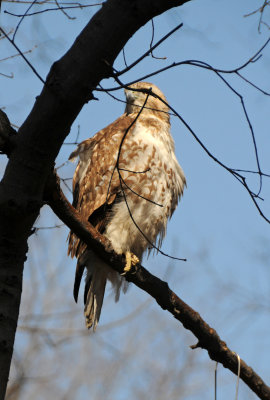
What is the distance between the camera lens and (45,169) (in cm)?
250

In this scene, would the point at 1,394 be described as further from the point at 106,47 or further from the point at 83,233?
the point at 106,47

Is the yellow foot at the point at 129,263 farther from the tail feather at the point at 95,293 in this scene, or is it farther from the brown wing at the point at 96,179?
the tail feather at the point at 95,293

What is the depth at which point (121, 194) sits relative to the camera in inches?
176

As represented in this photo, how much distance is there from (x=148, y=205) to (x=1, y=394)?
2.28 meters

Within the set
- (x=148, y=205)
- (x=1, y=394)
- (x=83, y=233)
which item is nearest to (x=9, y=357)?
(x=1, y=394)

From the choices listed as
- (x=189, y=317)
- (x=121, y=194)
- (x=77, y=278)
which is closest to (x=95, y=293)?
(x=77, y=278)

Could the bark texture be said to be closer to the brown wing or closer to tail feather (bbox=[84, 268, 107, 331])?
the brown wing

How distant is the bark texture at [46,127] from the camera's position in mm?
2283

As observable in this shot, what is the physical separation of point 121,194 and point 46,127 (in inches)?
83.3

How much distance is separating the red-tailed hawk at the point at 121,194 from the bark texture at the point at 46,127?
1751mm

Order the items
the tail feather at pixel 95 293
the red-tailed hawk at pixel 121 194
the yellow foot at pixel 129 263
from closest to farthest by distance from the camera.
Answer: the yellow foot at pixel 129 263
the red-tailed hawk at pixel 121 194
the tail feather at pixel 95 293

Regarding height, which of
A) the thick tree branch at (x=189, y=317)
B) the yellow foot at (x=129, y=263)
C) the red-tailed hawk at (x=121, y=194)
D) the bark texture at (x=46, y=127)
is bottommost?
the bark texture at (x=46, y=127)

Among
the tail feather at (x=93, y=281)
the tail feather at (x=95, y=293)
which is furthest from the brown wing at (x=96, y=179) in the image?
the tail feather at (x=95, y=293)

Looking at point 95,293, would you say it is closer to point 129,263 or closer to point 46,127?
point 129,263
